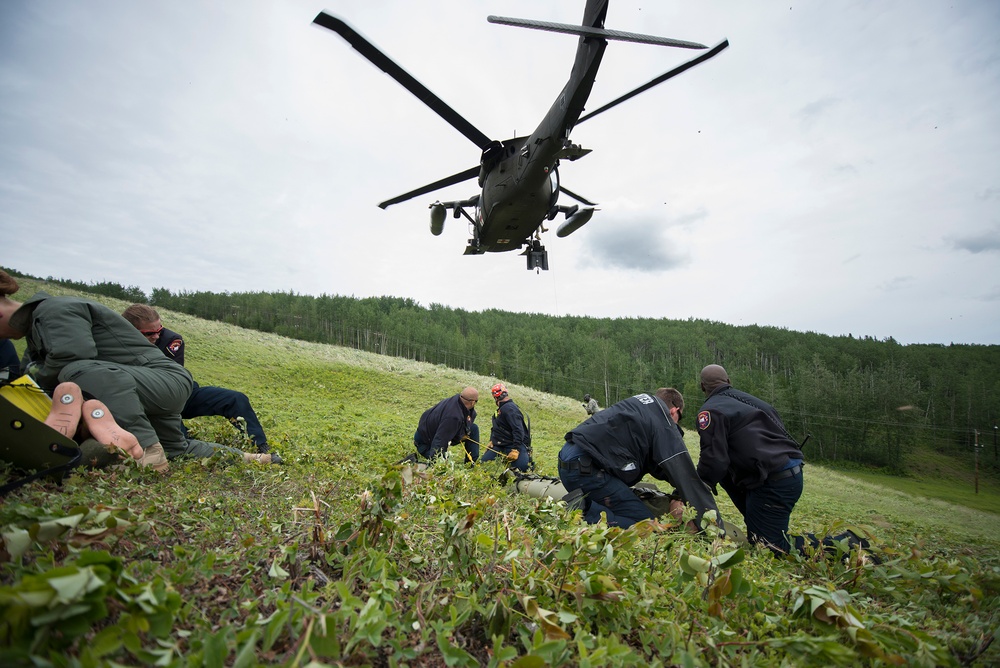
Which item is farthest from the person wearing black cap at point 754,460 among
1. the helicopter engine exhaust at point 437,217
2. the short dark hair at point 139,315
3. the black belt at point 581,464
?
the helicopter engine exhaust at point 437,217

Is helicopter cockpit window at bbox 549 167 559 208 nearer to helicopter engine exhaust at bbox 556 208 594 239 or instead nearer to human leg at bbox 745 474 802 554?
helicopter engine exhaust at bbox 556 208 594 239

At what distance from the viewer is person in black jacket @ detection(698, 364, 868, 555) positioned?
180 inches

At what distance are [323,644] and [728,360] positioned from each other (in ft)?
338

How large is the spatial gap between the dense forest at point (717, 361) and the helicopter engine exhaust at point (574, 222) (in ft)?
158

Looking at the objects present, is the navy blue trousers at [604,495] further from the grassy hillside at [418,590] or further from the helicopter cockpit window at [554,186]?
the helicopter cockpit window at [554,186]

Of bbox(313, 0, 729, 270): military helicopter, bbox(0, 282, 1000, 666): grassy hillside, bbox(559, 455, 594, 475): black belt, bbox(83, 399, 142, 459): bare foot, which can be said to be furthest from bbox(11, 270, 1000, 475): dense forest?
bbox(83, 399, 142, 459): bare foot

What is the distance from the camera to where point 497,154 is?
26.3 feet

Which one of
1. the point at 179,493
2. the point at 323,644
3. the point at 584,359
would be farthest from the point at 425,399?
the point at 584,359

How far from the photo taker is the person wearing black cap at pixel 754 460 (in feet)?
15.0

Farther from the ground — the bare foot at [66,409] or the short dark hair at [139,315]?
the short dark hair at [139,315]

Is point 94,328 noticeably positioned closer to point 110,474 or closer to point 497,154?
point 110,474

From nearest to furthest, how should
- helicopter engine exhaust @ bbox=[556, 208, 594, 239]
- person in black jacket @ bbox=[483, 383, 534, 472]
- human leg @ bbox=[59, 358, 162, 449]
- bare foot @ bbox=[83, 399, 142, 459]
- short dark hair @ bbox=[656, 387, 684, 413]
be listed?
bare foot @ bbox=[83, 399, 142, 459], human leg @ bbox=[59, 358, 162, 449], short dark hair @ bbox=[656, 387, 684, 413], person in black jacket @ bbox=[483, 383, 534, 472], helicopter engine exhaust @ bbox=[556, 208, 594, 239]

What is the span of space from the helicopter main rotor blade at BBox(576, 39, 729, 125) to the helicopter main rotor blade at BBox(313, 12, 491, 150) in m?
1.96

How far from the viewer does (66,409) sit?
109 inches
